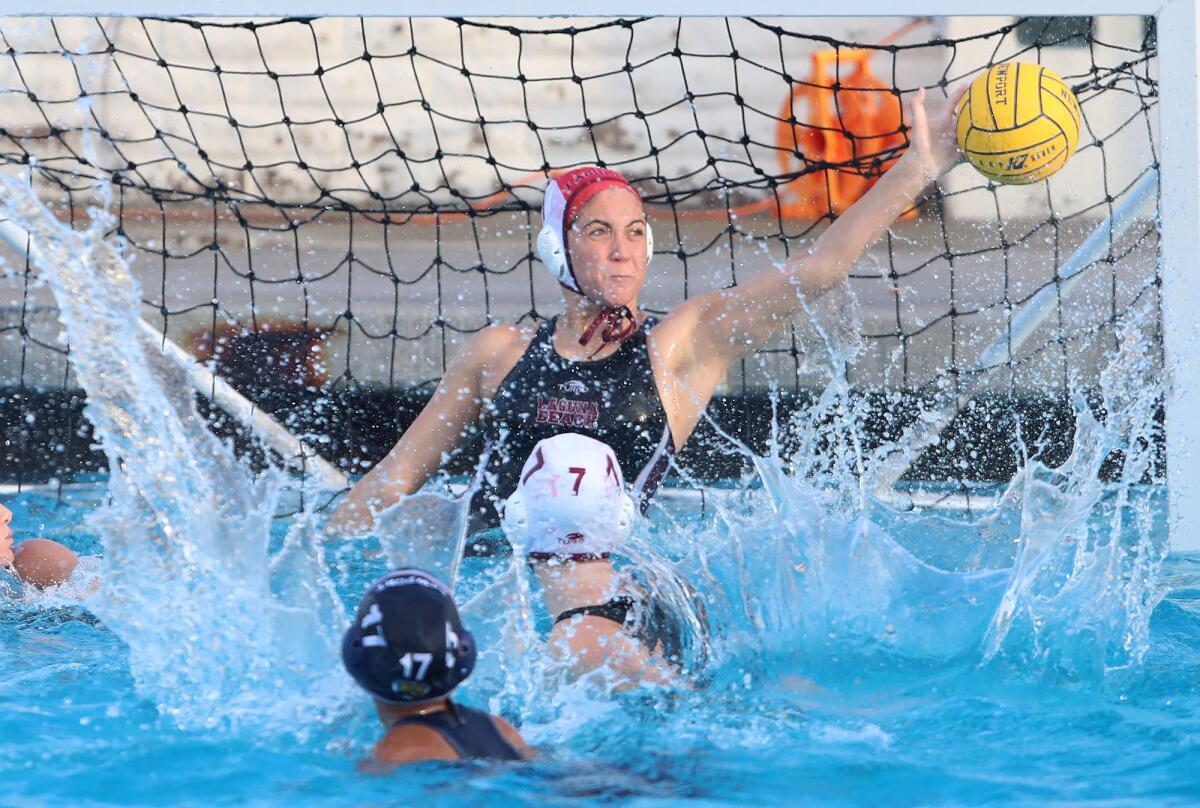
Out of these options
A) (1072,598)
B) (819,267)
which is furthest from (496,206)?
(1072,598)

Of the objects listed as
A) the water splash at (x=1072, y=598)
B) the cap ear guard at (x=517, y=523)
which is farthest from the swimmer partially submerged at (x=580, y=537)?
the water splash at (x=1072, y=598)

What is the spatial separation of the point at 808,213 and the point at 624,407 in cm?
567

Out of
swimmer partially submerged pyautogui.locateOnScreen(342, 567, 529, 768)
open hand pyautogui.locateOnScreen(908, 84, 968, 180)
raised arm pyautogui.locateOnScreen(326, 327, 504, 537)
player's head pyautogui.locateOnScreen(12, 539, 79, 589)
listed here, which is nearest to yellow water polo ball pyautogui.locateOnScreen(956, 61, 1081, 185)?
open hand pyautogui.locateOnScreen(908, 84, 968, 180)

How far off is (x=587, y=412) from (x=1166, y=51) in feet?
5.64

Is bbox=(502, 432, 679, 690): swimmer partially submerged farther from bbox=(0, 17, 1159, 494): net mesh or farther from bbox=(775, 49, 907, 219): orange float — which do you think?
bbox=(775, 49, 907, 219): orange float

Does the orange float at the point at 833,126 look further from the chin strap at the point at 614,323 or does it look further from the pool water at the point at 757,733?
the pool water at the point at 757,733

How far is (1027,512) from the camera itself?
2967 mm

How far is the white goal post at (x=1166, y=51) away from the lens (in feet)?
11.5

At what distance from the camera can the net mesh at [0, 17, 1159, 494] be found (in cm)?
545

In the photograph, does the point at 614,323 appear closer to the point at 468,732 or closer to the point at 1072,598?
the point at 1072,598

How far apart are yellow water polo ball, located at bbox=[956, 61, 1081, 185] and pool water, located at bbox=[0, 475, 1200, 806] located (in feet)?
2.99

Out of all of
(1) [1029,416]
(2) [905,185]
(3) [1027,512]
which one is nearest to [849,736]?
(3) [1027,512]

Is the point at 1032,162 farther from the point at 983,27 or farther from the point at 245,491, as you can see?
the point at 983,27

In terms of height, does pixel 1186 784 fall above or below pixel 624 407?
below
